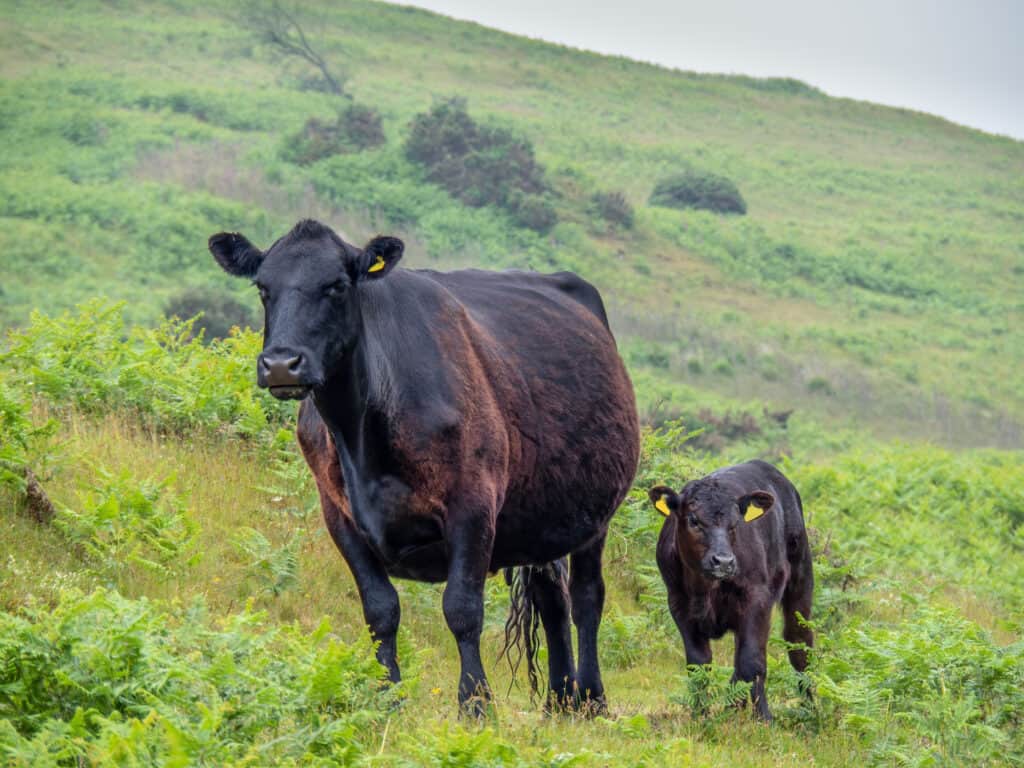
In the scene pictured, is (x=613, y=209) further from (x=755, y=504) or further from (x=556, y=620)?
(x=556, y=620)

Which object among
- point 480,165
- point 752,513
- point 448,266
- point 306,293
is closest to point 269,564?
point 752,513

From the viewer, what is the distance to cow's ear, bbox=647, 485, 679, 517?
400 inches

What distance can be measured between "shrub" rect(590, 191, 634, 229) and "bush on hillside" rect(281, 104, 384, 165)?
861cm

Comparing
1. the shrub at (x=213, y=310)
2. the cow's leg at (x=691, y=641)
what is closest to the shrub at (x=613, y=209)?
the shrub at (x=213, y=310)

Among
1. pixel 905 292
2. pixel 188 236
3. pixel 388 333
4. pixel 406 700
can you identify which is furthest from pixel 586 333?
pixel 905 292

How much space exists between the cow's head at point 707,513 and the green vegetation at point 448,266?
109 cm

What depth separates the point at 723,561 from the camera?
368 inches

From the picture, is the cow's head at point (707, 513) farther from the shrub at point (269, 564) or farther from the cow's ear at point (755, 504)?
the shrub at point (269, 564)

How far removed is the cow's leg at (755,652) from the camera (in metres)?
9.19

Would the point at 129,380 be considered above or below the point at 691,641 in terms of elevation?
above

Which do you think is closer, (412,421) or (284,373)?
(284,373)

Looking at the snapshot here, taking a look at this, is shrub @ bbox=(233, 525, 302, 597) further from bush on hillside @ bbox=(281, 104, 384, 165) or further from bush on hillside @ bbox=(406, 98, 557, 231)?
bush on hillside @ bbox=(281, 104, 384, 165)

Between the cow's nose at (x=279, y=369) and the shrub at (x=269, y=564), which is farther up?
the cow's nose at (x=279, y=369)

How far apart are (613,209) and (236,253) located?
A: 44.8 m
